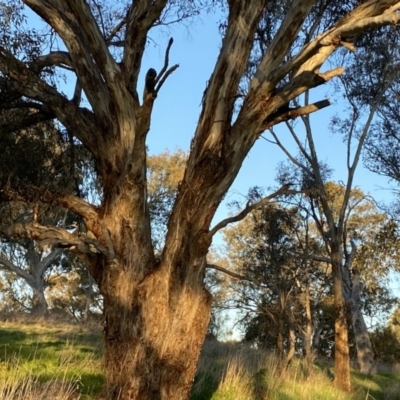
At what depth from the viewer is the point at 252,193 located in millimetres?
16109

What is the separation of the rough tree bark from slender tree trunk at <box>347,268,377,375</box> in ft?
36.9

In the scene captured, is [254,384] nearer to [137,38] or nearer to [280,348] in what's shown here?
[280,348]

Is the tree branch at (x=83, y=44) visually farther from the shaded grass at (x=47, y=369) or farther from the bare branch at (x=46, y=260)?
the bare branch at (x=46, y=260)

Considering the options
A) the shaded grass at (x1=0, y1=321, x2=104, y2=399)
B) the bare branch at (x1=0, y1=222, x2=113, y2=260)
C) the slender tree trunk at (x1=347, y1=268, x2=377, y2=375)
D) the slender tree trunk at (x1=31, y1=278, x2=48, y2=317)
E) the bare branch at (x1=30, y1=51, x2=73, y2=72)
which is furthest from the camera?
the slender tree trunk at (x1=31, y1=278, x2=48, y2=317)

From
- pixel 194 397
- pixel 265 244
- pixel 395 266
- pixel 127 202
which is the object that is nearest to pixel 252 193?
pixel 265 244

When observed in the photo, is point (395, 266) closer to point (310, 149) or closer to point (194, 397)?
point (310, 149)

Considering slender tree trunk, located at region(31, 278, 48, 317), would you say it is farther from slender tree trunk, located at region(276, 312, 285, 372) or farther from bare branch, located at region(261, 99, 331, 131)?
bare branch, located at region(261, 99, 331, 131)

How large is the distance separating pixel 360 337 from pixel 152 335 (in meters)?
15.3

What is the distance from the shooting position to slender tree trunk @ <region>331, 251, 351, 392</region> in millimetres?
11250

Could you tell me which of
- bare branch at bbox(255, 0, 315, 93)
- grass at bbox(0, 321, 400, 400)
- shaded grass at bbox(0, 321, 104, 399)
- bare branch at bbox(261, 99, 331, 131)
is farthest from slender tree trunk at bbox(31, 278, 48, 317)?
bare branch at bbox(255, 0, 315, 93)

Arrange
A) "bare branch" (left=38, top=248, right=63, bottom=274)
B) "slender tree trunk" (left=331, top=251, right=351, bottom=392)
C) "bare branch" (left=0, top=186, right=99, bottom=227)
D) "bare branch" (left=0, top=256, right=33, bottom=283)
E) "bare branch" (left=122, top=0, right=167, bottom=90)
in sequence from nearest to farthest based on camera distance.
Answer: "bare branch" (left=0, top=186, right=99, bottom=227) < "bare branch" (left=122, top=0, right=167, bottom=90) < "slender tree trunk" (left=331, top=251, right=351, bottom=392) < "bare branch" (left=0, top=256, right=33, bottom=283) < "bare branch" (left=38, top=248, right=63, bottom=274)

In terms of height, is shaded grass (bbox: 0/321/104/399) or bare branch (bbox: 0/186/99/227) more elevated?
bare branch (bbox: 0/186/99/227)

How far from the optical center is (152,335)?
193 inches

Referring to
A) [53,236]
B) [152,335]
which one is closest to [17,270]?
[53,236]
